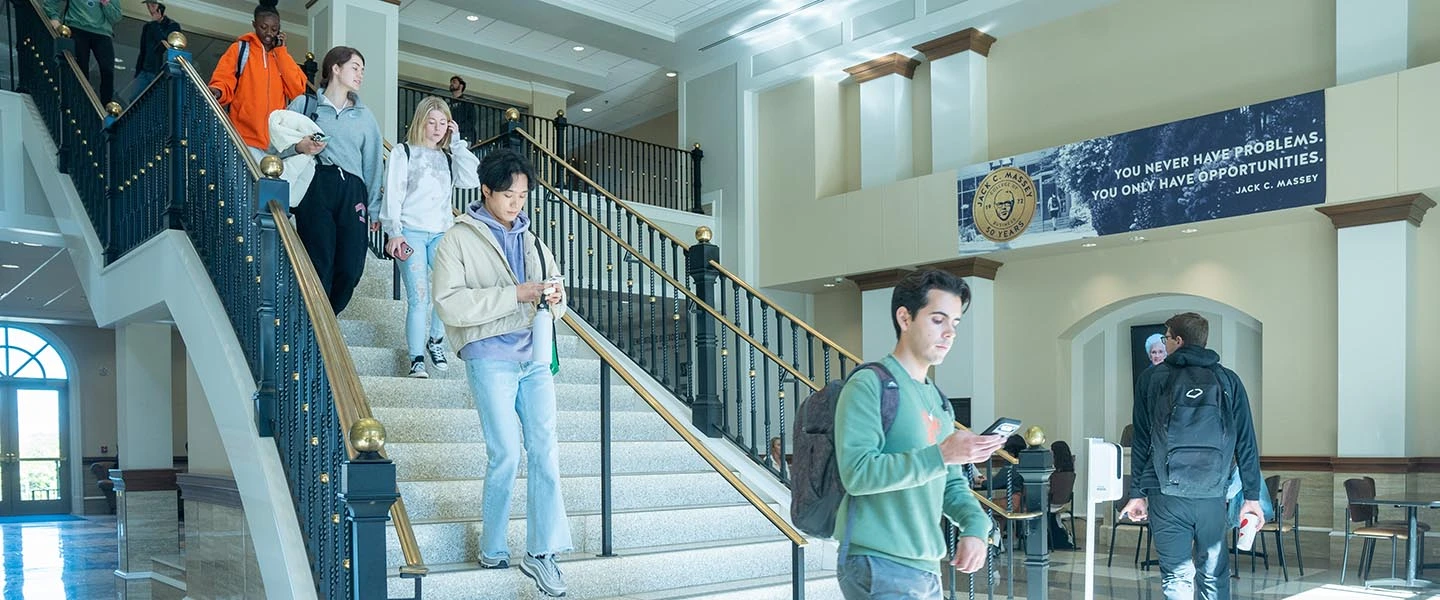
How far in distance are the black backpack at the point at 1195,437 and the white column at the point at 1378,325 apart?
19.1 ft

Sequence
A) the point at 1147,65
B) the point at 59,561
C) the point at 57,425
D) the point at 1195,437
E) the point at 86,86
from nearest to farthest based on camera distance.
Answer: the point at 1195,437 → the point at 86,86 → the point at 59,561 → the point at 1147,65 → the point at 57,425

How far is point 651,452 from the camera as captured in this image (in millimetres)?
5648

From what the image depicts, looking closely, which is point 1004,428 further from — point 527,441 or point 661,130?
point 661,130

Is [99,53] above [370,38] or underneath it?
underneath

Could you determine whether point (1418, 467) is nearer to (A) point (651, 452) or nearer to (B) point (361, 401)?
(A) point (651, 452)

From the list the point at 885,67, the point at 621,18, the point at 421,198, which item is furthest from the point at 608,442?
the point at 621,18

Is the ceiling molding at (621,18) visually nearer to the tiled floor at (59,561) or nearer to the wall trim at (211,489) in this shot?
the tiled floor at (59,561)

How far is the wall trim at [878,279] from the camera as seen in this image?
12742mm

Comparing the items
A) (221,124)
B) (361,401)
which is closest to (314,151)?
A: (221,124)

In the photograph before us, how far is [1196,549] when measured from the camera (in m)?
4.51

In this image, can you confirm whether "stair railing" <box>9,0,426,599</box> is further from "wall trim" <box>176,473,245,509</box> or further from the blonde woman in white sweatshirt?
"wall trim" <box>176,473,245,509</box>

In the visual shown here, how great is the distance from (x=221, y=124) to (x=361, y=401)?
2.40m

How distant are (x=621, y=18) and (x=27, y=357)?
12.9 metres

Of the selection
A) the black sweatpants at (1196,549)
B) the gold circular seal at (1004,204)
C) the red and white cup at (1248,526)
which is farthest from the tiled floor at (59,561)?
the gold circular seal at (1004,204)
